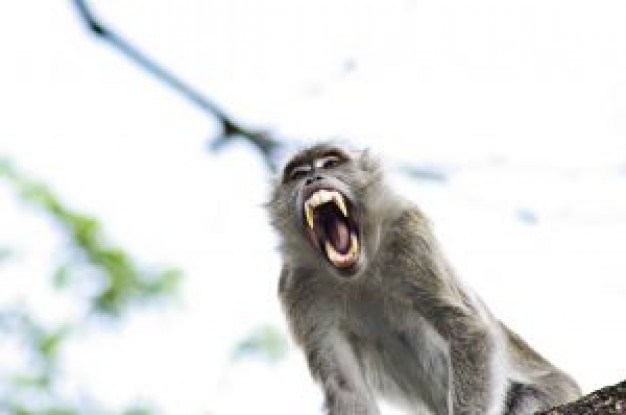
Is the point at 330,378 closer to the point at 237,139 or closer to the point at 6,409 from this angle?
the point at 237,139

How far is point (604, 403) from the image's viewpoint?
4.30 m

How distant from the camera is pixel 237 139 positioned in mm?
5227

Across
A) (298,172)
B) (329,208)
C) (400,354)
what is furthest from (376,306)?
(298,172)

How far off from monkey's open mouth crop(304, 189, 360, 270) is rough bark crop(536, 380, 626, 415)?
3025 mm

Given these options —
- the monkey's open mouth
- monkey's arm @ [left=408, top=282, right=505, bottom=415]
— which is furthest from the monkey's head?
monkey's arm @ [left=408, top=282, right=505, bottom=415]

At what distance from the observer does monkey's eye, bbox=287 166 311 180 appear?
768 centimetres

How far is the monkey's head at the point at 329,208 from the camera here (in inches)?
289

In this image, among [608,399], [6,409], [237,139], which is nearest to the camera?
[608,399]

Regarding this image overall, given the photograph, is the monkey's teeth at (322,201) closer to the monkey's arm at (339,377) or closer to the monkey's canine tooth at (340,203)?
the monkey's canine tooth at (340,203)

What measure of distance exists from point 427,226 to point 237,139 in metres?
2.67

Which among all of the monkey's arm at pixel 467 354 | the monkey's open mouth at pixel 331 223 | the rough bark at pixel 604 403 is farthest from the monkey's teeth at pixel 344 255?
the rough bark at pixel 604 403

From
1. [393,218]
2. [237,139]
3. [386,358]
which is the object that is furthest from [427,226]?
[237,139]

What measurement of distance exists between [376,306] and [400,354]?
0.33m

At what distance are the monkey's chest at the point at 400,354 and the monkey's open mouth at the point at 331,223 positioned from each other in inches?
16.4
